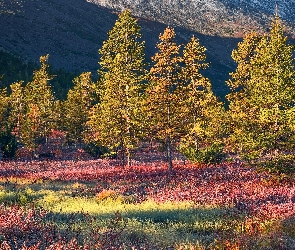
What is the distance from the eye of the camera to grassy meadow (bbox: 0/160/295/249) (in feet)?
23.4

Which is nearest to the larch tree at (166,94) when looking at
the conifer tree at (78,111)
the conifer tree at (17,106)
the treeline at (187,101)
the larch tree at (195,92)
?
the treeline at (187,101)

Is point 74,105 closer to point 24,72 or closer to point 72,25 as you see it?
point 24,72

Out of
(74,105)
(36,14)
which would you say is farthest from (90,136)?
(36,14)

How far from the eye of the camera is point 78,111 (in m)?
48.7

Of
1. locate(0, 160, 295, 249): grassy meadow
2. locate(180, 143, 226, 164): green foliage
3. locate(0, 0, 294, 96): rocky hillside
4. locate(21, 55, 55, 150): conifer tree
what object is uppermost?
locate(0, 0, 294, 96): rocky hillside

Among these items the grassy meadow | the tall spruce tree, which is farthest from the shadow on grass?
the tall spruce tree

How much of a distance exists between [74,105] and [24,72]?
4719cm

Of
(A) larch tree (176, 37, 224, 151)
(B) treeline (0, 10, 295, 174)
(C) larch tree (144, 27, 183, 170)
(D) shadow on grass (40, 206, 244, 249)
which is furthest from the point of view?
(A) larch tree (176, 37, 224, 151)

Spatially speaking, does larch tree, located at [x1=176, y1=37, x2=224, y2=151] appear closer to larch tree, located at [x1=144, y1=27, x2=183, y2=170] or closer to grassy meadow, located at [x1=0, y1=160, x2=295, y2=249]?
larch tree, located at [x1=144, y1=27, x2=183, y2=170]

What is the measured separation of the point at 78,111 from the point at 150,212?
3908cm

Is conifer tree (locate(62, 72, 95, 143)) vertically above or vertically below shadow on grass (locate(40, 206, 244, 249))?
above

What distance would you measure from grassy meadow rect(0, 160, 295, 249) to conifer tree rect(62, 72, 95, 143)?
88.6ft

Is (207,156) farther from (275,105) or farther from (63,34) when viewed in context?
(63,34)

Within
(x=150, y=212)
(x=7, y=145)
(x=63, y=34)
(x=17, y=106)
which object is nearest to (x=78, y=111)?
(x=17, y=106)
